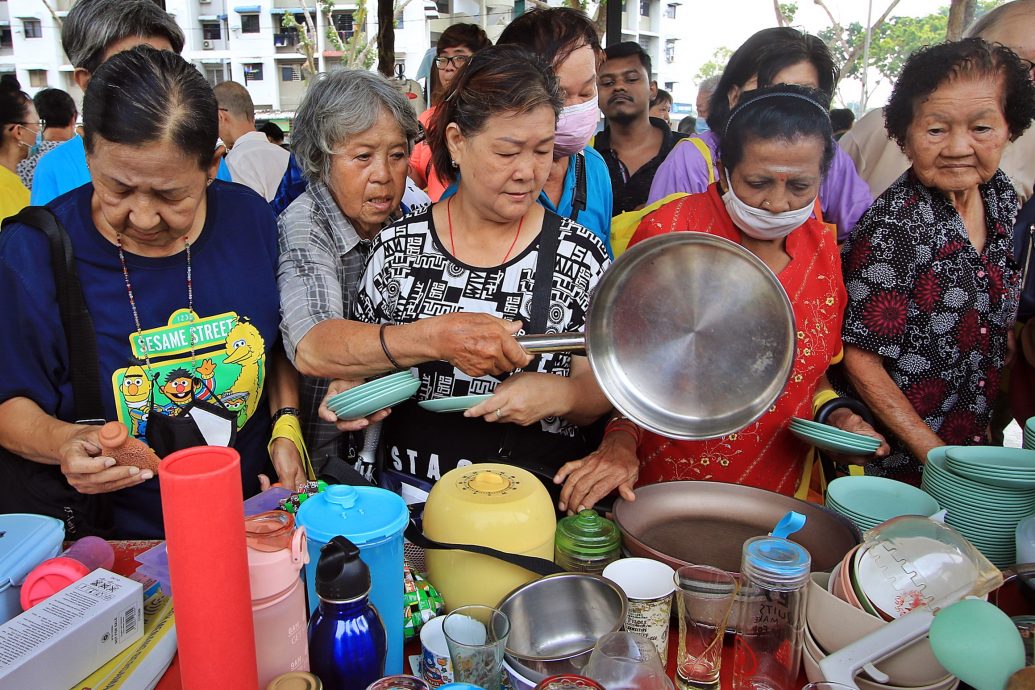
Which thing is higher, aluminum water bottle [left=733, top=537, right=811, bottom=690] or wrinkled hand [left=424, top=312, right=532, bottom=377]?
wrinkled hand [left=424, top=312, right=532, bottom=377]

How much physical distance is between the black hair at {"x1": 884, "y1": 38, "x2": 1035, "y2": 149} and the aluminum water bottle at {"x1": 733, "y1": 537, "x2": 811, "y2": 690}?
1.58 metres

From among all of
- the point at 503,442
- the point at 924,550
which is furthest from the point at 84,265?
the point at 924,550

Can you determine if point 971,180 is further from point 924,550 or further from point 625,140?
point 625,140

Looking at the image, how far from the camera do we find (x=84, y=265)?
1.59 meters

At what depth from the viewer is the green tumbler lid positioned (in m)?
1.30

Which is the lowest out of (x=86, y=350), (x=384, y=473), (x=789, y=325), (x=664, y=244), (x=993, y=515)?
(x=384, y=473)

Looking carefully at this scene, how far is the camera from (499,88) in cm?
167

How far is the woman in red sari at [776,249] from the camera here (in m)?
1.78

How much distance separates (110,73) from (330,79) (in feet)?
2.28

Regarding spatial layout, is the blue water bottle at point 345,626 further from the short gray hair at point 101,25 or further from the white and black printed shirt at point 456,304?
the short gray hair at point 101,25

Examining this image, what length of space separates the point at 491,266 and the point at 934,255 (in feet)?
4.25

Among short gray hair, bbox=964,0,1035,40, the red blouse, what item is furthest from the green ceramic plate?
short gray hair, bbox=964,0,1035,40

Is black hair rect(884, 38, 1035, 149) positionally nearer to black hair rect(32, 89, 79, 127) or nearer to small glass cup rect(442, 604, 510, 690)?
small glass cup rect(442, 604, 510, 690)

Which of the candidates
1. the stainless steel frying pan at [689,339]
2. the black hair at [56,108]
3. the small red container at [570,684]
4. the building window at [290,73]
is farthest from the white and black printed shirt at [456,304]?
the building window at [290,73]
